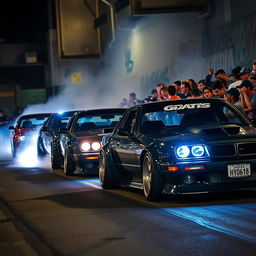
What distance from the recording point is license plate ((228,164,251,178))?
34.2 feet

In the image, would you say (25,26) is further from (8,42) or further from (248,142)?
(248,142)

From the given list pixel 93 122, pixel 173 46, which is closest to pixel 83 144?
pixel 93 122

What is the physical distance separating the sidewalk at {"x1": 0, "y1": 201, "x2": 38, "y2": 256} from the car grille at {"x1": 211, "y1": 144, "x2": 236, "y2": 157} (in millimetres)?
2612

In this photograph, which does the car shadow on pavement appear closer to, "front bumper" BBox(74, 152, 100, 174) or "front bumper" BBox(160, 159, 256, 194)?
"front bumper" BBox(160, 159, 256, 194)

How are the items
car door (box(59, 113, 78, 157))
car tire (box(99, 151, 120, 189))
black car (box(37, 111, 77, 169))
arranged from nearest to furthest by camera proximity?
car tire (box(99, 151, 120, 189)) < car door (box(59, 113, 78, 157)) < black car (box(37, 111, 77, 169))

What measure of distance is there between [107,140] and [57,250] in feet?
18.8

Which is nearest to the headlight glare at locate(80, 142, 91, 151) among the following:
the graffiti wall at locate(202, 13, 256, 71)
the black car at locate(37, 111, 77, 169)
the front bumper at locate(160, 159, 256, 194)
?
the black car at locate(37, 111, 77, 169)

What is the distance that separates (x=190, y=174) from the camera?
1044cm

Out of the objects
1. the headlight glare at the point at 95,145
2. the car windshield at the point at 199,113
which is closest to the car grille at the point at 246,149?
the car windshield at the point at 199,113

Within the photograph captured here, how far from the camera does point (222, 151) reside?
10.4 m

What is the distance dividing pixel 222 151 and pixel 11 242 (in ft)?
10.7

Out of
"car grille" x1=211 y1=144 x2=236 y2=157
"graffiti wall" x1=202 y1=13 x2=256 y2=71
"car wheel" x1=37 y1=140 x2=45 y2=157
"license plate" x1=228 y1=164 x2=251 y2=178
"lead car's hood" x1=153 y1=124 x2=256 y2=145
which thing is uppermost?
"graffiti wall" x1=202 y1=13 x2=256 y2=71

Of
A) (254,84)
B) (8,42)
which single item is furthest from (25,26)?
(254,84)

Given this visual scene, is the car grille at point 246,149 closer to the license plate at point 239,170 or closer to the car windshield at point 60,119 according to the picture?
the license plate at point 239,170
